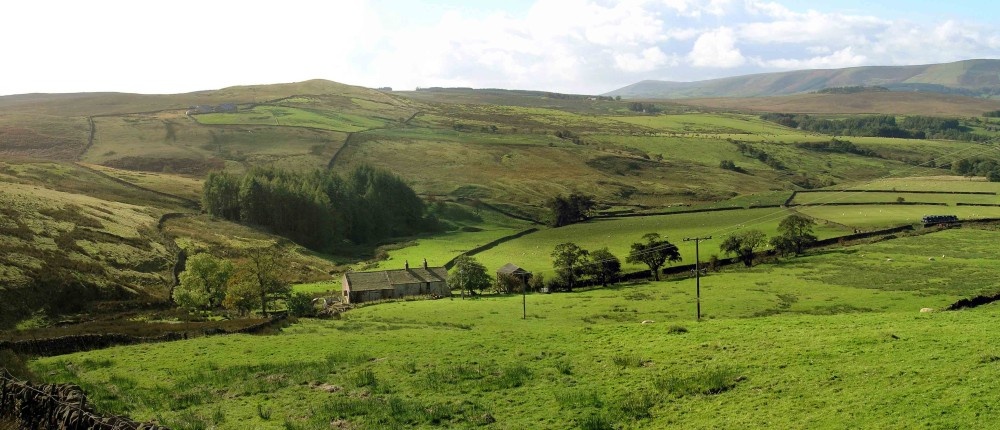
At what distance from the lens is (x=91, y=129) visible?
18912cm

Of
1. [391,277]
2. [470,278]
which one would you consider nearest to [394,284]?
[391,277]

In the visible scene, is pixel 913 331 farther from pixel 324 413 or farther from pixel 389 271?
pixel 389 271

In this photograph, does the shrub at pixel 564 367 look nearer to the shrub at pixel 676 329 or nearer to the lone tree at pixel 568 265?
the shrub at pixel 676 329

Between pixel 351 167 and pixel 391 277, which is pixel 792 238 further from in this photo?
pixel 351 167

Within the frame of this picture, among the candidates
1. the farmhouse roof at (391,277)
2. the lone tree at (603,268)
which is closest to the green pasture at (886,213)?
the lone tree at (603,268)

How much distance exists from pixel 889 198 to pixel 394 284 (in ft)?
329

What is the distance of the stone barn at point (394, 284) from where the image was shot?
244 feet

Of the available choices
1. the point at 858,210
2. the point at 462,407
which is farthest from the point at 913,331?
the point at 858,210

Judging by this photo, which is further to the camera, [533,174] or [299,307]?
[533,174]

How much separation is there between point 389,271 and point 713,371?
59.7 m

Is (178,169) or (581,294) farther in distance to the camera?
(178,169)

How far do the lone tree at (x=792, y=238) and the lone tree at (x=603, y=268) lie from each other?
21.9 metres

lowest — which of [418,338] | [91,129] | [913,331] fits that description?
[418,338]

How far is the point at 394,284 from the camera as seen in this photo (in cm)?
7744
